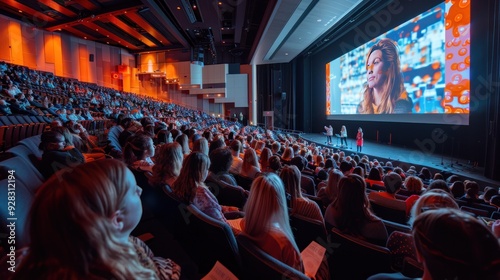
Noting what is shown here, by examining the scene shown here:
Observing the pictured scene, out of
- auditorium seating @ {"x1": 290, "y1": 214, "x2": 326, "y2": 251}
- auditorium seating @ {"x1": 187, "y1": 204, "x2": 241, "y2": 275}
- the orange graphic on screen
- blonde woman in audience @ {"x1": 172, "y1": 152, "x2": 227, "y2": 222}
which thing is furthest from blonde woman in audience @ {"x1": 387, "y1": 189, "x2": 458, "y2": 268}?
the orange graphic on screen

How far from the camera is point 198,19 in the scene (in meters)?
15.3

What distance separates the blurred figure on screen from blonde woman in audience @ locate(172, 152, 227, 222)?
9.34 metres

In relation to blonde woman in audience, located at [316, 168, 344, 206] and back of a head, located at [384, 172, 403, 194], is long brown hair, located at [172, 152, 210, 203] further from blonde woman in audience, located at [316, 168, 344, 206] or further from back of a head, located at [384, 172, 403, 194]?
back of a head, located at [384, 172, 403, 194]

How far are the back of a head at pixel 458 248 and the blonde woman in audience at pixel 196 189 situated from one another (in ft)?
4.22

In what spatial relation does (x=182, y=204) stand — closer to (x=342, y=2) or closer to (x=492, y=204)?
(x=492, y=204)

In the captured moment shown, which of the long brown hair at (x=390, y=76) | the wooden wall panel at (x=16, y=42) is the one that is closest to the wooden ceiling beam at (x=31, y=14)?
the wooden wall panel at (x=16, y=42)

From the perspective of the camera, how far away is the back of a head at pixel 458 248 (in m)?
0.78

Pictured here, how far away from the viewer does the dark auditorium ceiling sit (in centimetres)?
1123

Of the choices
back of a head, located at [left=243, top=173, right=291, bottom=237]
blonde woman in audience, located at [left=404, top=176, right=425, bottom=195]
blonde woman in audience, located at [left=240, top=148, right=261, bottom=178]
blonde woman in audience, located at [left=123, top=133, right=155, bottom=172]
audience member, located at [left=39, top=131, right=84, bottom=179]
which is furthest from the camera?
blonde woman in audience, located at [left=404, top=176, right=425, bottom=195]

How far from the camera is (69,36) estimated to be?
65.9 feet

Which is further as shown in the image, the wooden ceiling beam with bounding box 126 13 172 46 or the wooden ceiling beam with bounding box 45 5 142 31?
the wooden ceiling beam with bounding box 126 13 172 46

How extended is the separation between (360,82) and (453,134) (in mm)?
4746

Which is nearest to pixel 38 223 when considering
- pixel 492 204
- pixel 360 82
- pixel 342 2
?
pixel 492 204

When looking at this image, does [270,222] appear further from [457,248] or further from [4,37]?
[4,37]
